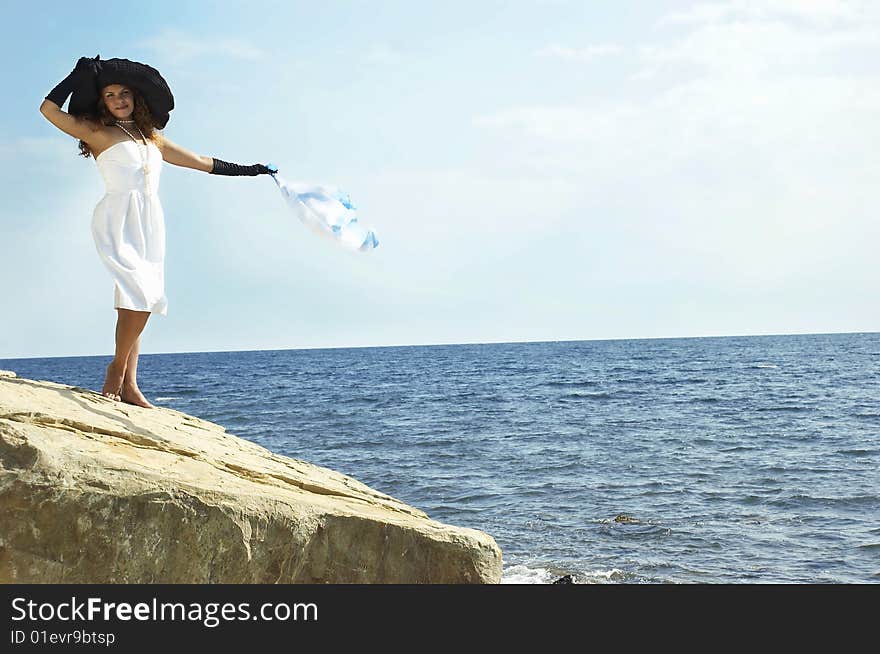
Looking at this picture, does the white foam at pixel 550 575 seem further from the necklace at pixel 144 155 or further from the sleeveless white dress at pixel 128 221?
the necklace at pixel 144 155

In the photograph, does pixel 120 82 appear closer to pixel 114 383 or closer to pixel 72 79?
pixel 72 79

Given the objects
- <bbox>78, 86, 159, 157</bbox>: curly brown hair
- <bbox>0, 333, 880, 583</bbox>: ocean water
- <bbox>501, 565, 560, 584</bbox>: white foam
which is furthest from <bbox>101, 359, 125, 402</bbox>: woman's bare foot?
<bbox>0, 333, 880, 583</bbox>: ocean water

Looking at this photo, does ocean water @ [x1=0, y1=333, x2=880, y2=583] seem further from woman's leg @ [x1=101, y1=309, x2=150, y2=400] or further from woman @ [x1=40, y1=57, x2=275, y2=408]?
woman @ [x1=40, y1=57, x2=275, y2=408]

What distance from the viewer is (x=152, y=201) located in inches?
227

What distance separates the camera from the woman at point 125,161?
5.56 m

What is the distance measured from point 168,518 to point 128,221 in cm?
222

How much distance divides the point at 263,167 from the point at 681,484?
41.8 feet

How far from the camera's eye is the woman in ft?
18.2

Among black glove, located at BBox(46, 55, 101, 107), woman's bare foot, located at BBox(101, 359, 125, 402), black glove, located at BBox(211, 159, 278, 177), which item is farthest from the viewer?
black glove, located at BBox(211, 159, 278, 177)

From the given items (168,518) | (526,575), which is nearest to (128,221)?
(168,518)

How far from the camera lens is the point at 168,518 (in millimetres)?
4453

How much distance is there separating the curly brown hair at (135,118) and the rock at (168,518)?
173cm

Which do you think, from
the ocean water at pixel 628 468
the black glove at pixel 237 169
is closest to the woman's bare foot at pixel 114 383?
the black glove at pixel 237 169
